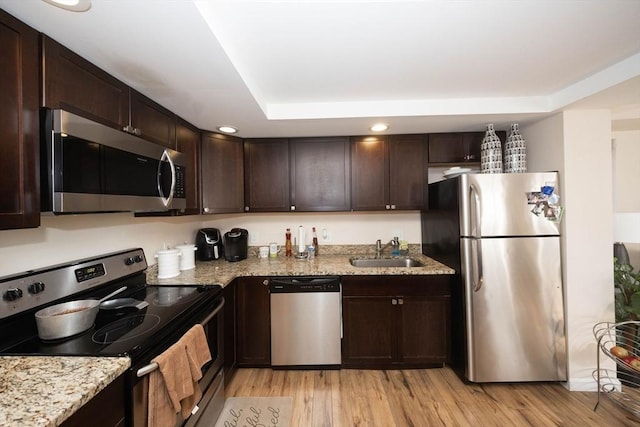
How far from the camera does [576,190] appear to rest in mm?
2025

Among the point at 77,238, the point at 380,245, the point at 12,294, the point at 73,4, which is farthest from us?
the point at 380,245

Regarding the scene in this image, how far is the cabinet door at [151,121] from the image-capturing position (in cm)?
157

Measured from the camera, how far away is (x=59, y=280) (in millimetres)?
1308

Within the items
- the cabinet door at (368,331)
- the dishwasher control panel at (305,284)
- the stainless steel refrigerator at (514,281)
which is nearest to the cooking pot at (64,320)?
the dishwasher control panel at (305,284)

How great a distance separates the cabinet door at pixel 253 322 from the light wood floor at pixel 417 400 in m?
0.16

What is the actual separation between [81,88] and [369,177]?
2.17 metres

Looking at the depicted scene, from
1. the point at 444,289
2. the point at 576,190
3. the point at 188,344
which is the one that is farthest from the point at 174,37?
the point at 576,190

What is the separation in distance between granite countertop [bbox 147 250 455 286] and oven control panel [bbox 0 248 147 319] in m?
0.33

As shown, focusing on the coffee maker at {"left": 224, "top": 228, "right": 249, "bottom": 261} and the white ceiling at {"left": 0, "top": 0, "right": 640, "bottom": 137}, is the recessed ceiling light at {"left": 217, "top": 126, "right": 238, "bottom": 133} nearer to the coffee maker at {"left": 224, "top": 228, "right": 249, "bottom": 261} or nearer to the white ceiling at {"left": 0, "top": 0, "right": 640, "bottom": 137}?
the white ceiling at {"left": 0, "top": 0, "right": 640, "bottom": 137}

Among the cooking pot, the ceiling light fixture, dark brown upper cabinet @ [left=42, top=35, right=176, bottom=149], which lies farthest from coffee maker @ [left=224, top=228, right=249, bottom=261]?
the ceiling light fixture

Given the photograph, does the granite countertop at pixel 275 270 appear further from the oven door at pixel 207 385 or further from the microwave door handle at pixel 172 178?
the microwave door handle at pixel 172 178

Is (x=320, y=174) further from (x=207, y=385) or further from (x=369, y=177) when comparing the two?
(x=207, y=385)

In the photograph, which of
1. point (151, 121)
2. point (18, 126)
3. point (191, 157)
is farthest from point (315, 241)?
point (18, 126)

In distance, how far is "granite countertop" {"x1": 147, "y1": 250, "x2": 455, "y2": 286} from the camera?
2004 millimetres
